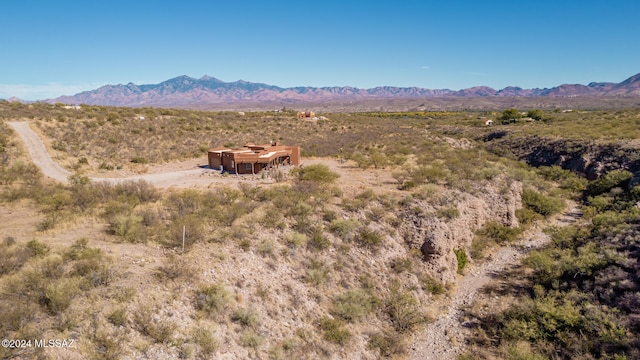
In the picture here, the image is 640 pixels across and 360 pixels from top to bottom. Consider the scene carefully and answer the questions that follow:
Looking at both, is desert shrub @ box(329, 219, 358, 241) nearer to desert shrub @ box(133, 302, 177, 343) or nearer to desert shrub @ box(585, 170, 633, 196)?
desert shrub @ box(133, 302, 177, 343)

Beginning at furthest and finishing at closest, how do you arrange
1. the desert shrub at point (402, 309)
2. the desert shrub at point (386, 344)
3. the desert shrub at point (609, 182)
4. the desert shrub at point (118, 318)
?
the desert shrub at point (609, 182) < the desert shrub at point (402, 309) < the desert shrub at point (386, 344) < the desert shrub at point (118, 318)

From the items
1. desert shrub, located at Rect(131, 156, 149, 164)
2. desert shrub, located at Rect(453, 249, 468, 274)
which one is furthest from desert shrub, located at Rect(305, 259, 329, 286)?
desert shrub, located at Rect(131, 156, 149, 164)

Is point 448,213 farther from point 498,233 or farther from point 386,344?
point 386,344

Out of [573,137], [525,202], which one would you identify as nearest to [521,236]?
[525,202]

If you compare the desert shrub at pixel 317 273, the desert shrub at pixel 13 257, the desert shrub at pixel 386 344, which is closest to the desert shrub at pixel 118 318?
the desert shrub at pixel 13 257

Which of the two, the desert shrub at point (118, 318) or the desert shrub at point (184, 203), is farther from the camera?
the desert shrub at point (184, 203)

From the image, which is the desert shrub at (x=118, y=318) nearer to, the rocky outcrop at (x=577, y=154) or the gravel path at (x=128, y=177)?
the gravel path at (x=128, y=177)
